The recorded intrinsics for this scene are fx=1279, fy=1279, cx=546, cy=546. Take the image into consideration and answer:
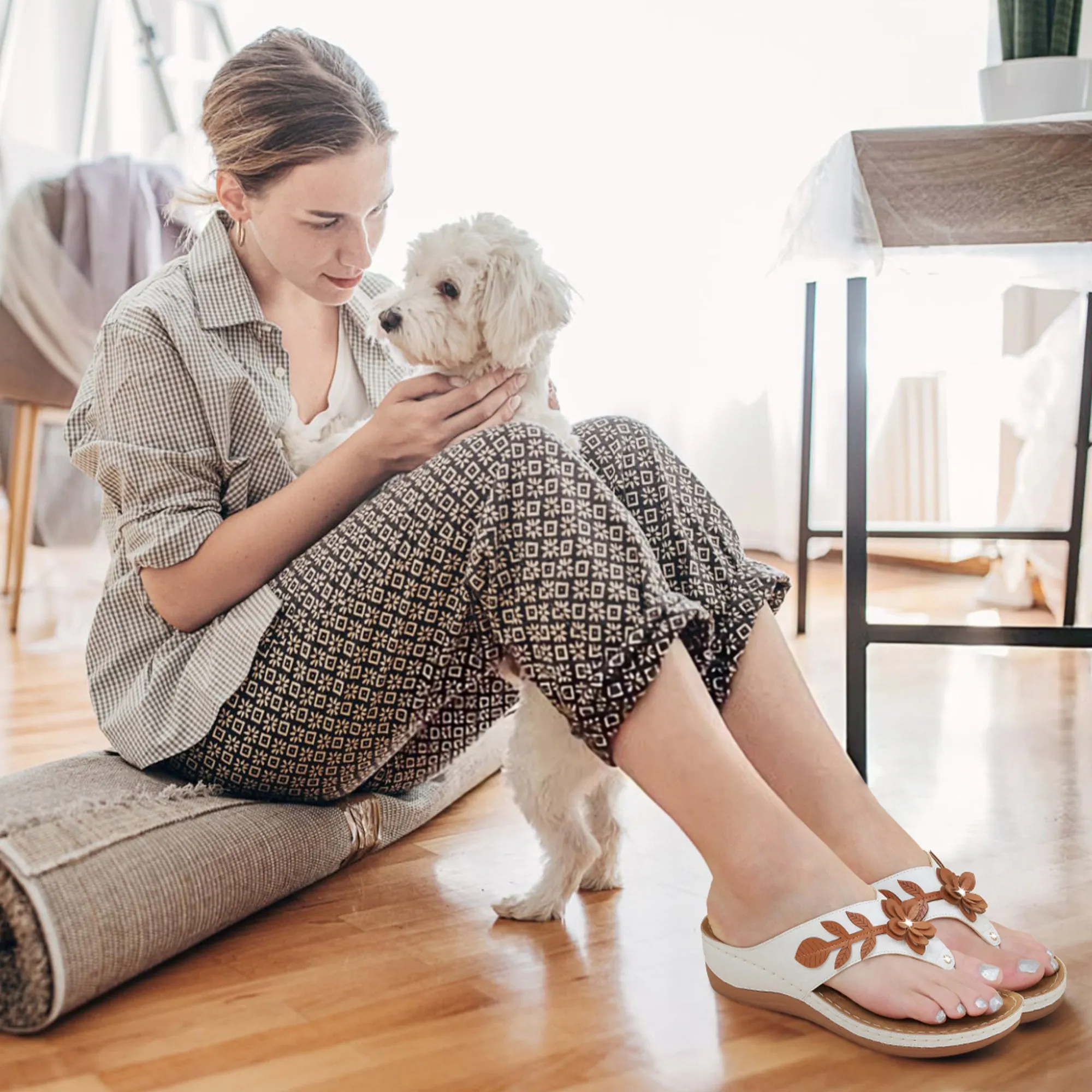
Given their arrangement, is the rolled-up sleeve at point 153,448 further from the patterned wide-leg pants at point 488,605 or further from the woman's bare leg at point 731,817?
the woman's bare leg at point 731,817

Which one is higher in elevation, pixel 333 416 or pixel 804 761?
pixel 333 416

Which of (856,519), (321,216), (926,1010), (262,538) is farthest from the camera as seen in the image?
(856,519)

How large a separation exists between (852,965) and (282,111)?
0.92 meters

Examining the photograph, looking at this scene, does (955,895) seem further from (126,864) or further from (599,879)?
(126,864)

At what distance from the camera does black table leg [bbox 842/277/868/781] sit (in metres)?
1.50

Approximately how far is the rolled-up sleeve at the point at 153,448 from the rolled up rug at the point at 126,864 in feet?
0.71

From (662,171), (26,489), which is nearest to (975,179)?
(26,489)

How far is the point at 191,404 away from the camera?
1188mm

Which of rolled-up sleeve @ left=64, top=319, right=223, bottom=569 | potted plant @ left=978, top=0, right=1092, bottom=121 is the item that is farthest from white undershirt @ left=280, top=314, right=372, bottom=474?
potted plant @ left=978, top=0, right=1092, bottom=121

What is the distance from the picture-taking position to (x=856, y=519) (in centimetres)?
150

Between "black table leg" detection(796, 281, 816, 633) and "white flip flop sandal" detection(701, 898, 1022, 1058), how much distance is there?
5.84 feet

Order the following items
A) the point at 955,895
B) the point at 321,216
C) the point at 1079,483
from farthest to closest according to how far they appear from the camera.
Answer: the point at 1079,483 < the point at 321,216 < the point at 955,895

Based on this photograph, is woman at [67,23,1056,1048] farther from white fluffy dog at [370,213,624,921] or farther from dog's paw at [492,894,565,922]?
dog's paw at [492,894,565,922]

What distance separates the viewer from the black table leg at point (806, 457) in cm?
267
